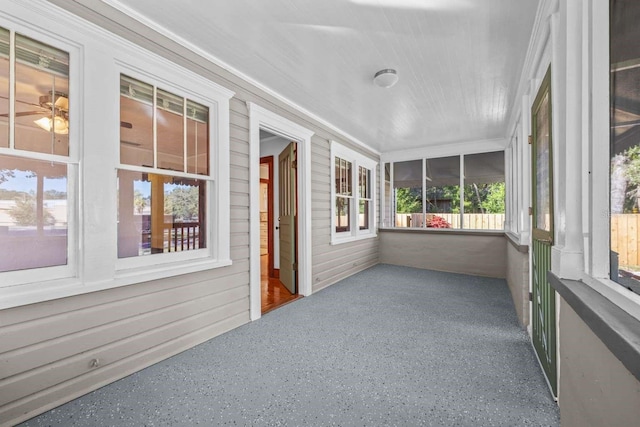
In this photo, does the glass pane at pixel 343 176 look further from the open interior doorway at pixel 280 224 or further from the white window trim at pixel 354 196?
the open interior doorway at pixel 280 224

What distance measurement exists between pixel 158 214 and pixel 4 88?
3.59 ft

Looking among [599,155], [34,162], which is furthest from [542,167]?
[34,162]

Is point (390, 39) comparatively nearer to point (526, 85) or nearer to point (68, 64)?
point (526, 85)

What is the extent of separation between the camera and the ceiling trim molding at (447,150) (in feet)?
16.5

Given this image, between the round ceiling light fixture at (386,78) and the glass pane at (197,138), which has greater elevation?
the round ceiling light fixture at (386,78)

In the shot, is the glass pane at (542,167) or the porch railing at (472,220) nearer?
the glass pane at (542,167)

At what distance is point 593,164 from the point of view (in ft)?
3.40

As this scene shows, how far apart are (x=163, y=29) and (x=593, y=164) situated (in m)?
2.68

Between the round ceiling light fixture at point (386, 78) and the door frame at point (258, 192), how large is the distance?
1.15 metres

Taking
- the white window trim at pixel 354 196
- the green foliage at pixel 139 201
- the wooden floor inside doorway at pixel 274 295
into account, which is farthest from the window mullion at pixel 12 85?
the white window trim at pixel 354 196

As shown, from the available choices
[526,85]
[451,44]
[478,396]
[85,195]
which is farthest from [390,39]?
[478,396]

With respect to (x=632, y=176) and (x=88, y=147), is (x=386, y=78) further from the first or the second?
(x=88, y=147)

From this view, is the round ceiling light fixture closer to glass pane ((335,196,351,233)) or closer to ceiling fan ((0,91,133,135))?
glass pane ((335,196,351,233))

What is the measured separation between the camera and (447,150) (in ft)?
17.9
